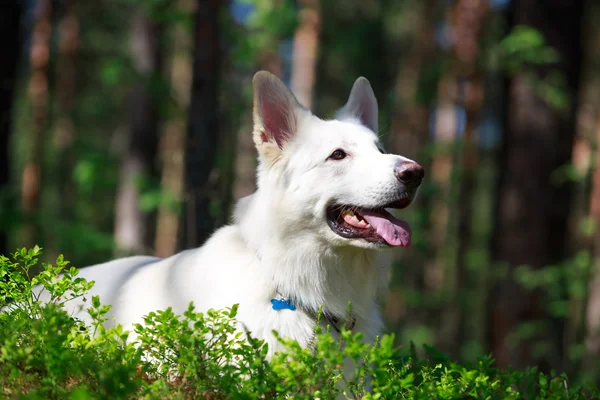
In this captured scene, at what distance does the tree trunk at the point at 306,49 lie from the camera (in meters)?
13.3

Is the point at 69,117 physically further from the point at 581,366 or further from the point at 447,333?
the point at 581,366

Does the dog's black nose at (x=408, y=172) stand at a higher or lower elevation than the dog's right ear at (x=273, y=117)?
lower

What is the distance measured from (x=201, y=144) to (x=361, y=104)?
9.69 feet

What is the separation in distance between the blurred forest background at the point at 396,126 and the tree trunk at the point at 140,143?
36mm

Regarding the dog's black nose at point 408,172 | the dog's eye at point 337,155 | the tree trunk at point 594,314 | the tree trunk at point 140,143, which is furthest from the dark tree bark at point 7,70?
the tree trunk at point 594,314

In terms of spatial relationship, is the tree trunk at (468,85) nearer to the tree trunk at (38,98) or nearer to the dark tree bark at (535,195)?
the dark tree bark at (535,195)

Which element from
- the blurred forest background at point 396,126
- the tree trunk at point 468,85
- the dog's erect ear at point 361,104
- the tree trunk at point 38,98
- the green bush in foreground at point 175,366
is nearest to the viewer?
the green bush in foreground at point 175,366

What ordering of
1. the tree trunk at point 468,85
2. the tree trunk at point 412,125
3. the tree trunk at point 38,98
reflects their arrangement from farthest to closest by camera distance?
the tree trunk at point 412,125 → the tree trunk at point 38,98 → the tree trunk at point 468,85

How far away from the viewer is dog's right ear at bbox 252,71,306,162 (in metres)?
4.20

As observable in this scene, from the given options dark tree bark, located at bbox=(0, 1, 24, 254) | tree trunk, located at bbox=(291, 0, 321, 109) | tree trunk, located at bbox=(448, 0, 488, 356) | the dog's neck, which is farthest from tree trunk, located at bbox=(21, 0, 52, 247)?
the dog's neck

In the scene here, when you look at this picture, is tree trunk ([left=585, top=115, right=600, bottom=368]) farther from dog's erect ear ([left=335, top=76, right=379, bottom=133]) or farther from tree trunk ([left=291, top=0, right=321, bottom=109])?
tree trunk ([left=291, top=0, right=321, bottom=109])

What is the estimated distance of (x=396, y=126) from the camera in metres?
18.7

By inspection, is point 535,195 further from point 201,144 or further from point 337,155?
point 337,155

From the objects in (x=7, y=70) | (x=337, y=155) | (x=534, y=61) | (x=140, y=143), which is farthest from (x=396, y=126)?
(x=337, y=155)
